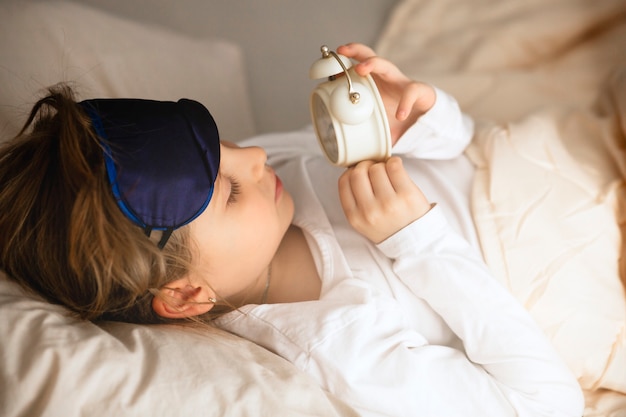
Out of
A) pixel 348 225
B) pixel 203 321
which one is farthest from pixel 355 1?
pixel 203 321

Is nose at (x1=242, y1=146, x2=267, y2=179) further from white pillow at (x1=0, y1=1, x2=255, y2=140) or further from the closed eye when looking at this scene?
white pillow at (x1=0, y1=1, x2=255, y2=140)

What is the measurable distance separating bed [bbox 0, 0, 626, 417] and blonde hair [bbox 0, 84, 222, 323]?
0.04 metres

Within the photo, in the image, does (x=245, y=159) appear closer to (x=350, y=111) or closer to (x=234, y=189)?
(x=234, y=189)

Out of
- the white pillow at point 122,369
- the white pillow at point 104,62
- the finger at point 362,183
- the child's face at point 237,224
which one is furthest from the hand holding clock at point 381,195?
the white pillow at point 104,62

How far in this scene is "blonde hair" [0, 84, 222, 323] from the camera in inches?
29.6

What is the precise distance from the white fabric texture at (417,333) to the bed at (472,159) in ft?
0.20

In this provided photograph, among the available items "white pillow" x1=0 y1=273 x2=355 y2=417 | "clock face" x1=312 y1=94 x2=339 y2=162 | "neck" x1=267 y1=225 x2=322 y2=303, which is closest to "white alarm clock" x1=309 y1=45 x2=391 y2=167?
"clock face" x1=312 y1=94 x2=339 y2=162

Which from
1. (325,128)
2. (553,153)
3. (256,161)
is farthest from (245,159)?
(553,153)

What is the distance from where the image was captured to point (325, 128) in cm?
92

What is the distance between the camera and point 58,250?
78cm

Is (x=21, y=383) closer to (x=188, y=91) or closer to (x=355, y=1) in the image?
(x=188, y=91)

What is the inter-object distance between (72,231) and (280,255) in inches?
16.5

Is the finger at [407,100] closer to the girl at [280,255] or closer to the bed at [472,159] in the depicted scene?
the girl at [280,255]

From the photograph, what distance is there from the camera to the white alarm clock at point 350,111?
81 centimetres
